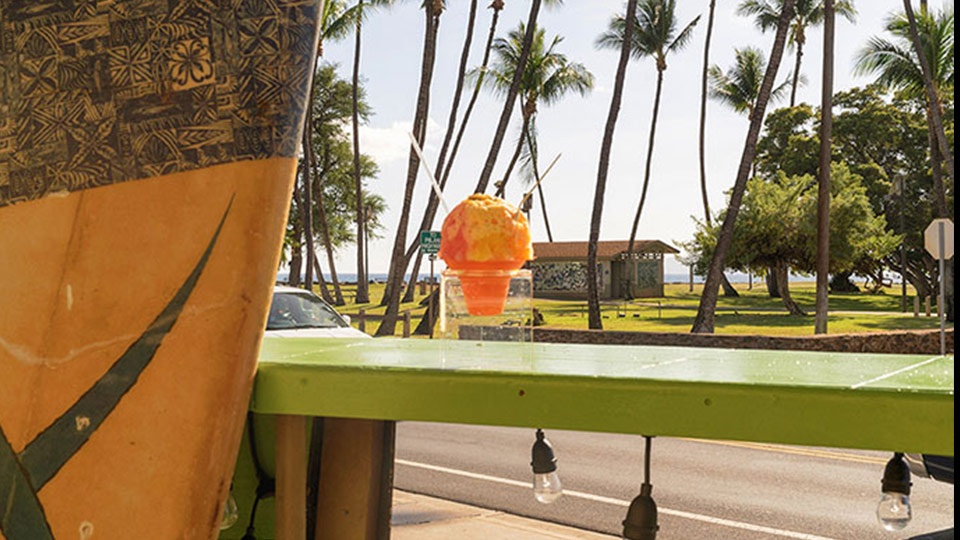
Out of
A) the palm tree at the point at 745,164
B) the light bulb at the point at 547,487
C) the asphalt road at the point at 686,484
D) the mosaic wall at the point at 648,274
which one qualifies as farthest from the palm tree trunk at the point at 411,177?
the mosaic wall at the point at 648,274

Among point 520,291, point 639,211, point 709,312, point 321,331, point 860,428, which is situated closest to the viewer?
point 860,428

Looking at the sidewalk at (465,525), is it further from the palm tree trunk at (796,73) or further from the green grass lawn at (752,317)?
the palm tree trunk at (796,73)

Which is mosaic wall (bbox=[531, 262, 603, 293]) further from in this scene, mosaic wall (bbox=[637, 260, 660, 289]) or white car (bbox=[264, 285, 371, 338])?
white car (bbox=[264, 285, 371, 338])

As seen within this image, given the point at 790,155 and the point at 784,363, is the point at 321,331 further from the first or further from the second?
the point at 790,155

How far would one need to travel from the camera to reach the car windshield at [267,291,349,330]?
888cm

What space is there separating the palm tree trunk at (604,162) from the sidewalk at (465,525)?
1597 cm

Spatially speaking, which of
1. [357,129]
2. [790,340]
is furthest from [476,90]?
[790,340]

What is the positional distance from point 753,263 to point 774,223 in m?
1.52

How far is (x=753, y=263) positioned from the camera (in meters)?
29.8

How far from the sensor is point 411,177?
80.8ft

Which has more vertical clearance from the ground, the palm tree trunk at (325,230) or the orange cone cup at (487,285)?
the palm tree trunk at (325,230)

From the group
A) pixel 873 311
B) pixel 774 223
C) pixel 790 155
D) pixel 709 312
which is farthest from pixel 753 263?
pixel 790 155

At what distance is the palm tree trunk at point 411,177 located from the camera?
20906mm

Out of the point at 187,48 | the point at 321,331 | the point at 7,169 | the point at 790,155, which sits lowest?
the point at 321,331
